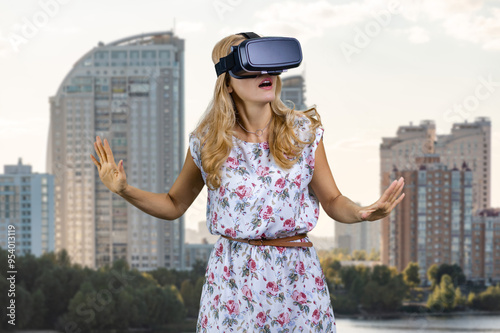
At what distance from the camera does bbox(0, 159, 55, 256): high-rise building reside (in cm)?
2045

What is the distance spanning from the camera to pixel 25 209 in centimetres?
2053

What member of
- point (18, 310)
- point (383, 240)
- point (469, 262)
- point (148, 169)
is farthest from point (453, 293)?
point (18, 310)

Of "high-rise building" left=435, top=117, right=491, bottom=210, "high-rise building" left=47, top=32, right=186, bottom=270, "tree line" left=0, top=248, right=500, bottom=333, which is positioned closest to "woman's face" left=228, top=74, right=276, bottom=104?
"tree line" left=0, top=248, right=500, bottom=333

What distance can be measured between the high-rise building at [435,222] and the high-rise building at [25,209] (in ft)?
34.6

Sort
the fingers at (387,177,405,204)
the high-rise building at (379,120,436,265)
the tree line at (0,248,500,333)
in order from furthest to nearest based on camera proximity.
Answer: the high-rise building at (379,120,436,265) < the tree line at (0,248,500,333) < the fingers at (387,177,405,204)

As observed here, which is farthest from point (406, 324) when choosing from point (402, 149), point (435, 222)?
point (402, 149)

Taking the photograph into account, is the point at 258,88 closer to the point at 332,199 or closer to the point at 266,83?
the point at 266,83

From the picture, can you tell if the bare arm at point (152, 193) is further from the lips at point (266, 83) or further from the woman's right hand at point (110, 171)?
the lips at point (266, 83)

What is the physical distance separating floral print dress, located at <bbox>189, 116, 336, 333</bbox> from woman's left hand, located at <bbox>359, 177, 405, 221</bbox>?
141 millimetres

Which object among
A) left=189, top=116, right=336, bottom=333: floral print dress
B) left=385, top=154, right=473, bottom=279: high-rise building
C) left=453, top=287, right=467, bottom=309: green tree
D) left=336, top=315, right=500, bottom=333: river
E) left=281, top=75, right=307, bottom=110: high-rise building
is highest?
left=281, top=75, right=307, bottom=110: high-rise building

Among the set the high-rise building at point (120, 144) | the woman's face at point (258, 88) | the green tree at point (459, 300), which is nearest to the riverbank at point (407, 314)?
the green tree at point (459, 300)

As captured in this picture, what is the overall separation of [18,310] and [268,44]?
730 inches

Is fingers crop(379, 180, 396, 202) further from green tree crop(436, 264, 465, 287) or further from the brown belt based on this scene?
green tree crop(436, 264, 465, 287)

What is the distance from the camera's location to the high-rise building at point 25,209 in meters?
20.5
